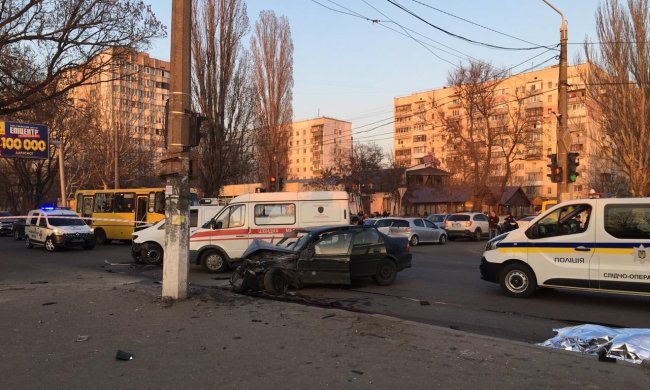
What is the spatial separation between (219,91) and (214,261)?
22.1 m

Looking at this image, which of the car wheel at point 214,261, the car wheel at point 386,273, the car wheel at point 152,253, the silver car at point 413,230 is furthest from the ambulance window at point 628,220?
the silver car at point 413,230

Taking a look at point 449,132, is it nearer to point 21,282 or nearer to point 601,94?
point 601,94

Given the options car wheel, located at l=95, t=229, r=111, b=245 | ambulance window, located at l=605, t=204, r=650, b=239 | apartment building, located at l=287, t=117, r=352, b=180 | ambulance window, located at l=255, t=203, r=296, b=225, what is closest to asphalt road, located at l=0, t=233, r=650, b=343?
ambulance window, located at l=605, t=204, r=650, b=239

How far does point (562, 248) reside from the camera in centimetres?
932

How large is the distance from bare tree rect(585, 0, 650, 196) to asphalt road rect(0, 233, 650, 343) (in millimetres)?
20749

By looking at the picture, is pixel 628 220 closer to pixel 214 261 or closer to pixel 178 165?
→ pixel 178 165

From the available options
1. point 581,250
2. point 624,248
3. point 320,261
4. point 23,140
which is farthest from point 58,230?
point 624,248

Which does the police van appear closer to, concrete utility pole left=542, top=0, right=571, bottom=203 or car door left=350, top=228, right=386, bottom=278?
car door left=350, top=228, right=386, bottom=278

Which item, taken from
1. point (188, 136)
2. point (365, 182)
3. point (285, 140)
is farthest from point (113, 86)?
point (188, 136)

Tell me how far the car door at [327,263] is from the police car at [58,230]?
1601 centimetres

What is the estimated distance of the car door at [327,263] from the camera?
10.7 meters

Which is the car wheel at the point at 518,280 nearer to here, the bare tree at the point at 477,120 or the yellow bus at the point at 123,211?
the yellow bus at the point at 123,211

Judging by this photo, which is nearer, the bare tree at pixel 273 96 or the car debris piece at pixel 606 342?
the car debris piece at pixel 606 342

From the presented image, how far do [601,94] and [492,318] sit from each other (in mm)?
28405
